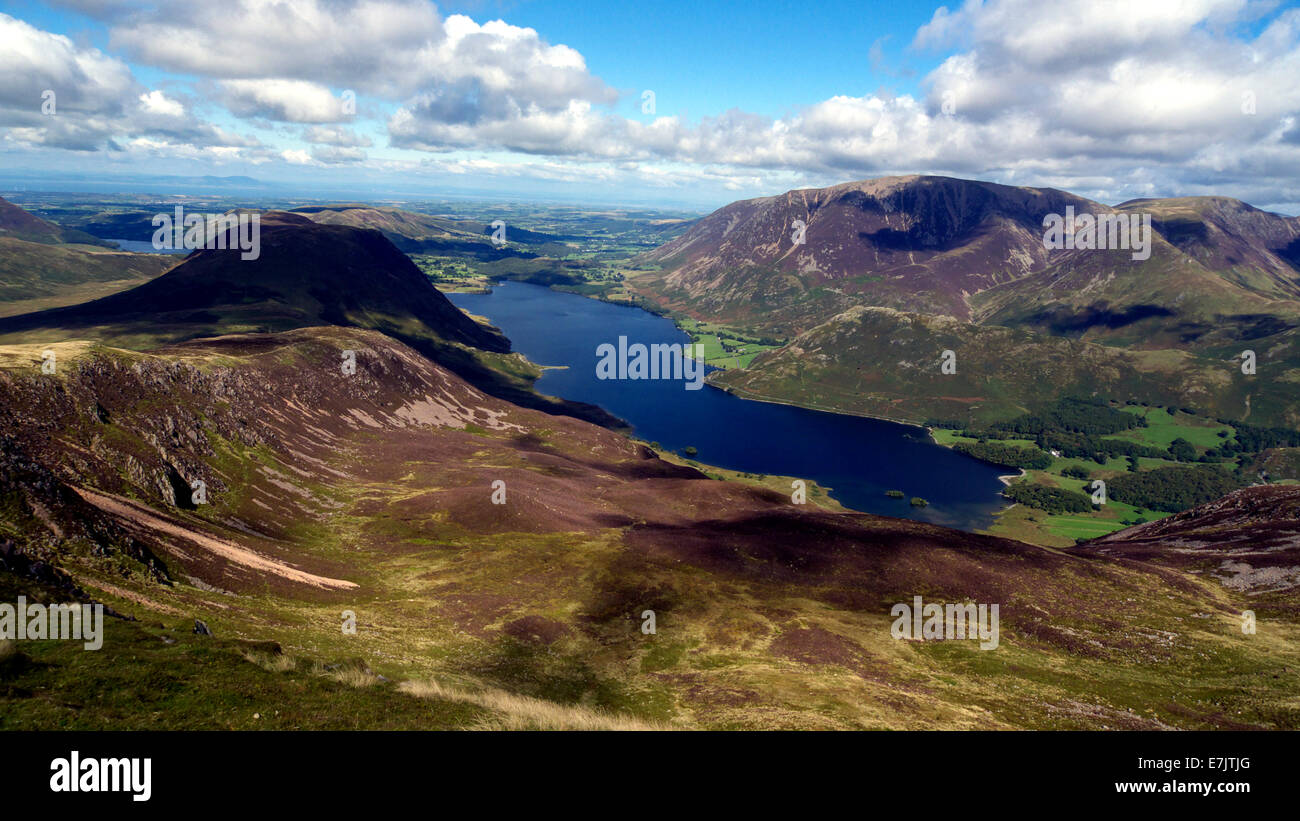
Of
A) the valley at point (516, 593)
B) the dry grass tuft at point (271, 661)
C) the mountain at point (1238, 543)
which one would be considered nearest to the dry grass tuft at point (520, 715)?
the valley at point (516, 593)

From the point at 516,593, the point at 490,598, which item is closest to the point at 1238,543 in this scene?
the point at 516,593

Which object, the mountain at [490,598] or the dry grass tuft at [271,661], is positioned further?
the mountain at [490,598]

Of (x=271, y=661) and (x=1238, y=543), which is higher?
(x=271, y=661)

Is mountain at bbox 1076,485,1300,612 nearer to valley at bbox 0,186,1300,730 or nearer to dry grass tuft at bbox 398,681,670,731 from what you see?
valley at bbox 0,186,1300,730

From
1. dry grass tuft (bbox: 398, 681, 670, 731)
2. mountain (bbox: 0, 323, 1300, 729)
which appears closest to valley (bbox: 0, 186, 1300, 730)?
dry grass tuft (bbox: 398, 681, 670, 731)

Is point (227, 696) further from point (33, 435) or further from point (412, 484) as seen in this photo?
point (412, 484)

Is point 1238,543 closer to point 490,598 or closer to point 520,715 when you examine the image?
point 490,598

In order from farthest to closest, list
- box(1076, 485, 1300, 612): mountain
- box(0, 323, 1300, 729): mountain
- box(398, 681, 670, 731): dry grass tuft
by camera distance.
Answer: box(1076, 485, 1300, 612): mountain
box(0, 323, 1300, 729): mountain
box(398, 681, 670, 731): dry grass tuft

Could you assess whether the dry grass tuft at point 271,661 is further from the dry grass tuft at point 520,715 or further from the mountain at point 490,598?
the dry grass tuft at point 520,715
